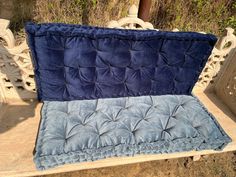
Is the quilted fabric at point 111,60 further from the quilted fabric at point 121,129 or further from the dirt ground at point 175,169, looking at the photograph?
the dirt ground at point 175,169

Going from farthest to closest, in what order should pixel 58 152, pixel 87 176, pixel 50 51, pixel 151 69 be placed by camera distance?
1. pixel 87 176
2. pixel 151 69
3. pixel 50 51
4. pixel 58 152

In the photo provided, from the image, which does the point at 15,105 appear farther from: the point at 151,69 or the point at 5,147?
the point at 151,69

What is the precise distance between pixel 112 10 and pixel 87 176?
8.49 feet

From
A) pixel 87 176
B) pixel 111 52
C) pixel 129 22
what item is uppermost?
pixel 129 22

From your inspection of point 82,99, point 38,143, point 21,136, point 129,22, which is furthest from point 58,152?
point 129,22

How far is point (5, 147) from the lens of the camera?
63.9 inches

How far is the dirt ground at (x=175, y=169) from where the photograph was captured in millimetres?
2262

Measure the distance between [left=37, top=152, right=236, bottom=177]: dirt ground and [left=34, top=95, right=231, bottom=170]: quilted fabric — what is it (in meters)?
0.66

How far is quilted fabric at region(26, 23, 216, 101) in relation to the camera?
1603 mm

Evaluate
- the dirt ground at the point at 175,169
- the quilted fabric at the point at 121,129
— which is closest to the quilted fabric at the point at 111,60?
the quilted fabric at the point at 121,129

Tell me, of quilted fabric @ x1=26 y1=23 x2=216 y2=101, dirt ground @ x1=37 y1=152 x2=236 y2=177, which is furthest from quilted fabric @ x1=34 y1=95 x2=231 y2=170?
dirt ground @ x1=37 y1=152 x2=236 y2=177

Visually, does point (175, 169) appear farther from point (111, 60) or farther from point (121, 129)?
point (111, 60)

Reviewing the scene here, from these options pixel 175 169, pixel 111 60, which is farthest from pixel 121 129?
pixel 175 169

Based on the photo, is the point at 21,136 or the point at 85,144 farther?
the point at 21,136
